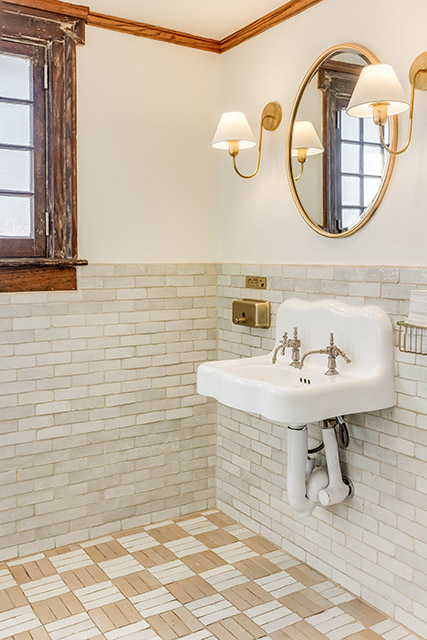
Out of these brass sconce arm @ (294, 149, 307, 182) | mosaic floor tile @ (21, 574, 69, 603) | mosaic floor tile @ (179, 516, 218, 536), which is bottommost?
mosaic floor tile @ (21, 574, 69, 603)

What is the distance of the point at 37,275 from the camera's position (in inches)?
110

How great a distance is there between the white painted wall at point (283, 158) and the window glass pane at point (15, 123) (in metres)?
1.05

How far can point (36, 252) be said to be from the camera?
2.80 meters

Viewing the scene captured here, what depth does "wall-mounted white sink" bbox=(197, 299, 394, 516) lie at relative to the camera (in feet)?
7.06

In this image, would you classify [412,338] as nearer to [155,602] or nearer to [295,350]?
[295,350]

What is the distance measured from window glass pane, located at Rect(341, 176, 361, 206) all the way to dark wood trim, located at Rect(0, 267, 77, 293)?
1297 millimetres

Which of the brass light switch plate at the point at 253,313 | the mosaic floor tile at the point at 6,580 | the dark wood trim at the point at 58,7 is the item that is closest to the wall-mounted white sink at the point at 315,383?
the brass light switch plate at the point at 253,313

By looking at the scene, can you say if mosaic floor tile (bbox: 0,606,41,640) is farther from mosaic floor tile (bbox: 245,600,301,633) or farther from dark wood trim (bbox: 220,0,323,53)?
dark wood trim (bbox: 220,0,323,53)

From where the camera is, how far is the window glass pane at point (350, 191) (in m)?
2.40

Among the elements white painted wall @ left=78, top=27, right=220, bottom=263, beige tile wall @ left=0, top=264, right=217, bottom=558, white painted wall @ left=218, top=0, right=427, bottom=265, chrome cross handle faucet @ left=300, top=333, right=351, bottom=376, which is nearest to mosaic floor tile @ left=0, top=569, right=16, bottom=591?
beige tile wall @ left=0, top=264, right=217, bottom=558

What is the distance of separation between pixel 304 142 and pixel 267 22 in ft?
2.21

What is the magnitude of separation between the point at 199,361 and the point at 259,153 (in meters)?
1.14

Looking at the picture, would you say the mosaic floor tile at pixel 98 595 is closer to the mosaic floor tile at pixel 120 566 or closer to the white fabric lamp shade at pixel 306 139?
the mosaic floor tile at pixel 120 566

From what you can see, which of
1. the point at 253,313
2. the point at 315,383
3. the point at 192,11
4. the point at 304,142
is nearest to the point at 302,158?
the point at 304,142
